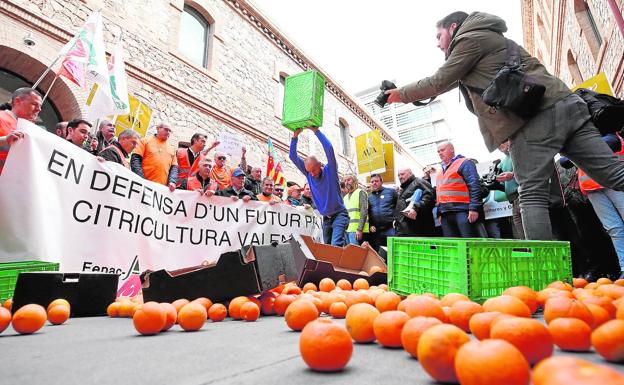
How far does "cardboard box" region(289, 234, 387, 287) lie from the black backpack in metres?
2.07

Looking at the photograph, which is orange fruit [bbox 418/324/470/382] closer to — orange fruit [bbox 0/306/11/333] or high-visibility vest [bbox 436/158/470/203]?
orange fruit [bbox 0/306/11/333]

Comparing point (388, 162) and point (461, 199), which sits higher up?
point (388, 162)

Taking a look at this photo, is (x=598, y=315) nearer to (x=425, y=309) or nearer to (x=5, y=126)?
(x=425, y=309)

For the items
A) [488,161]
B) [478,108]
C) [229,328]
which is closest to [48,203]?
[229,328]

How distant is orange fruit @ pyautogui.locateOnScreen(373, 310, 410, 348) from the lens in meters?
1.19

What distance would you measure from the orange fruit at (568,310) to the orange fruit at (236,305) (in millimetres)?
1592

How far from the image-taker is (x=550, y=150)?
2.37 m

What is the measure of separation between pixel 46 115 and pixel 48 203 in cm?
493

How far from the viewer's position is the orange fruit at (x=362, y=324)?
4.25 ft

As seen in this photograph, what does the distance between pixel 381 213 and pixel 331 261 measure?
2.58 meters

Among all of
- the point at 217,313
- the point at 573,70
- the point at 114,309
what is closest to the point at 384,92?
the point at 217,313

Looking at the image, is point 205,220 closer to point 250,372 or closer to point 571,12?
point 250,372

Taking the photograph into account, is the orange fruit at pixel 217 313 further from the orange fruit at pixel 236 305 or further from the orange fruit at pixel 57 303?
the orange fruit at pixel 57 303

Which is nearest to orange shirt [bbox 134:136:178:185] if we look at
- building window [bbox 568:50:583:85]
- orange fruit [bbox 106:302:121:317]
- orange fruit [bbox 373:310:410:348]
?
orange fruit [bbox 106:302:121:317]
